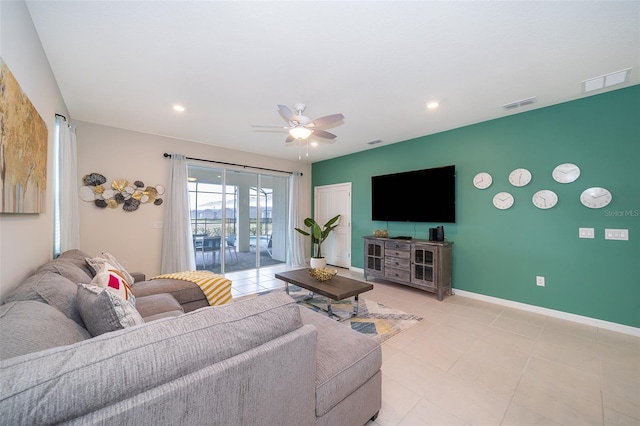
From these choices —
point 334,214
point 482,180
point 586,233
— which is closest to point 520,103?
point 482,180

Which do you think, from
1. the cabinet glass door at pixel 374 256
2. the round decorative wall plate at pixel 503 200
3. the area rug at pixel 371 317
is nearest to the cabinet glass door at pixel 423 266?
the cabinet glass door at pixel 374 256

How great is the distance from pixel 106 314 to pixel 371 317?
2637 mm

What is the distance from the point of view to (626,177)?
2705 millimetres

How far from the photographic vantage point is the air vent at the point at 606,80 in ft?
8.00

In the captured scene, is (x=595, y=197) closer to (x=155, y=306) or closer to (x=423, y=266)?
(x=423, y=266)

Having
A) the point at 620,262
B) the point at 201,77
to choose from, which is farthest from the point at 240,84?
the point at 620,262

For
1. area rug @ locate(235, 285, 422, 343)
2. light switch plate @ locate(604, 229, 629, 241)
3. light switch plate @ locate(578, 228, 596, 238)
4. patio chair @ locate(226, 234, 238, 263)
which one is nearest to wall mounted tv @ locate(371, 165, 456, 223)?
light switch plate @ locate(578, 228, 596, 238)

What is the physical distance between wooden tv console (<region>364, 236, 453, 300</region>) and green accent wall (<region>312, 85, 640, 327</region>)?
0.42m

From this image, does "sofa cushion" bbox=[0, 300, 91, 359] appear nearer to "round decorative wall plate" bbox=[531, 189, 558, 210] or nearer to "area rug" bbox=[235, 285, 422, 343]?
"area rug" bbox=[235, 285, 422, 343]

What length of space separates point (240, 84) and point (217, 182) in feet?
9.46

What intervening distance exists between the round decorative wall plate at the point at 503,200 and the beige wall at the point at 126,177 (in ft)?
16.9

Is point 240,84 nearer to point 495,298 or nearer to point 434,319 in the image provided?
point 434,319

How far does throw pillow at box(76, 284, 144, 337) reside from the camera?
1.18 meters

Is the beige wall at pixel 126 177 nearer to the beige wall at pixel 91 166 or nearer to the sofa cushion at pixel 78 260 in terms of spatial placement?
the beige wall at pixel 91 166
